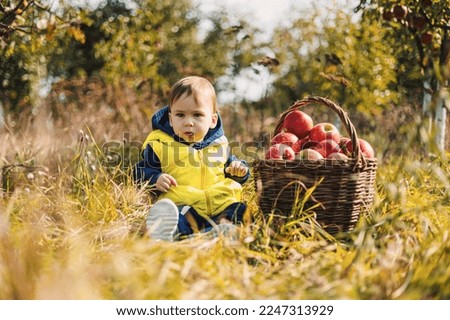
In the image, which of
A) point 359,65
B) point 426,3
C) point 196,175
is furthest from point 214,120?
point 359,65

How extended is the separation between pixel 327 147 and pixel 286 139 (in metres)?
0.26

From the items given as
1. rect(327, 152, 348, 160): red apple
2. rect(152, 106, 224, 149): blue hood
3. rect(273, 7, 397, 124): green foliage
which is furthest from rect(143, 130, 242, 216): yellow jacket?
rect(273, 7, 397, 124): green foliage

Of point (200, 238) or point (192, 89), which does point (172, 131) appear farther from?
point (200, 238)

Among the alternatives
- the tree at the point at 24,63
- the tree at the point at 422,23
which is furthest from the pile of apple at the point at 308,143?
the tree at the point at 24,63

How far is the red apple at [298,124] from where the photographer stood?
139 inches

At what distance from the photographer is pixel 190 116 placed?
3256mm

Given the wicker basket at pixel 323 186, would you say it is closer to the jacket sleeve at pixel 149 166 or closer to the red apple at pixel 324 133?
the red apple at pixel 324 133

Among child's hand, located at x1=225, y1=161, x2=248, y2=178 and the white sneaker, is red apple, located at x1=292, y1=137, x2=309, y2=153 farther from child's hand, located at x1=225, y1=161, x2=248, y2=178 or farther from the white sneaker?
the white sneaker

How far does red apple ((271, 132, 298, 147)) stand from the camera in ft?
10.9

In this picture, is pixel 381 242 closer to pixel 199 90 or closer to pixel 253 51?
pixel 199 90

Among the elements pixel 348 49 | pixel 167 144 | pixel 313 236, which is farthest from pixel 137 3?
pixel 313 236

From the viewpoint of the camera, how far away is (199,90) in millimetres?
3230

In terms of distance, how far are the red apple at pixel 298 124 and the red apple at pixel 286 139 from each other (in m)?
0.15

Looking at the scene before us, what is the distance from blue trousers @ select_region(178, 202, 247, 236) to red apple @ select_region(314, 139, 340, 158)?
533mm
